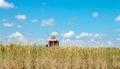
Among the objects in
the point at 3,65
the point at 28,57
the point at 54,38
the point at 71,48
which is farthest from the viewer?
the point at 54,38

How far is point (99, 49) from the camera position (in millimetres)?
15273

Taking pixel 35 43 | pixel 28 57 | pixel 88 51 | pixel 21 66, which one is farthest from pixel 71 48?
pixel 21 66

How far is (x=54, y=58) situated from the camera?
39.0 ft

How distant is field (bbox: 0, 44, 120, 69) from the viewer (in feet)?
34.1

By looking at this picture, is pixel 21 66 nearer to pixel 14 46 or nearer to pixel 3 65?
pixel 3 65

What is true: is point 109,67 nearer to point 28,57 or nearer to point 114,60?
point 114,60

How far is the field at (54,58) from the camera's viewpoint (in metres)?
10.4

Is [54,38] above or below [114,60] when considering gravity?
above

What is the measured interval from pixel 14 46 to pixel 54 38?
689 centimetres

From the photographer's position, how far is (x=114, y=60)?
13328 millimetres

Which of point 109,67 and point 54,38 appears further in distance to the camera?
point 54,38

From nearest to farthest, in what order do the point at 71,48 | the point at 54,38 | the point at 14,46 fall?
the point at 14,46
the point at 71,48
the point at 54,38

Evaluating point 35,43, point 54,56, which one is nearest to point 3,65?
point 54,56

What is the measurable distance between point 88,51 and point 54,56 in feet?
8.75
